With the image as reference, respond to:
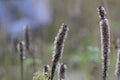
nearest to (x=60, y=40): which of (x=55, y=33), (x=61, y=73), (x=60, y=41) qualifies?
(x=60, y=41)

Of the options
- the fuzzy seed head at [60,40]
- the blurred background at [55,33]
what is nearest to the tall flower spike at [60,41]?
the fuzzy seed head at [60,40]

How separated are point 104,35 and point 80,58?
1.63 meters

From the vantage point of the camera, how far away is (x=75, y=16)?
10.0 ft

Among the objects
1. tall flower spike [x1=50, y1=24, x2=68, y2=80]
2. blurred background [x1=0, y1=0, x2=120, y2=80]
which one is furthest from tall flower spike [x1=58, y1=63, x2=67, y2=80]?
blurred background [x1=0, y1=0, x2=120, y2=80]

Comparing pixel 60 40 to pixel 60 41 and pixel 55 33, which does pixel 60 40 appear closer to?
pixel 60 41

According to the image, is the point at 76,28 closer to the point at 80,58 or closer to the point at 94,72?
the point at 80,58

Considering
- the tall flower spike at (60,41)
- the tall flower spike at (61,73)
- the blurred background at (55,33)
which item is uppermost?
the blurred background at (55,33)

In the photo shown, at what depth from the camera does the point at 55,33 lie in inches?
139

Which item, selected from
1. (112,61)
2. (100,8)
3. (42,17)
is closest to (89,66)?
(112,61)

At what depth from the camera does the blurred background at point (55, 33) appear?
7.16ft

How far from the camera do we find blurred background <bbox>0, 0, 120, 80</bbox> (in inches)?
86.0

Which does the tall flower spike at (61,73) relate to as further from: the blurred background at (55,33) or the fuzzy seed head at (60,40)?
the blurred background at (55,33)

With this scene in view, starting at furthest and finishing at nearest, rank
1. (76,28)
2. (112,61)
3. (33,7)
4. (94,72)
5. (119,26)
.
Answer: (33,7)
(119,26)
(76,28)
(112,61)
(94,72)

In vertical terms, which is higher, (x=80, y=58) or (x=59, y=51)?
(x=80, y=58)
